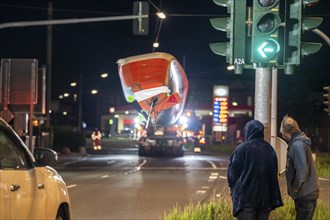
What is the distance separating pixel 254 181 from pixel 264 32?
2381 millimetres

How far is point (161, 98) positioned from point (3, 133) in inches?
353

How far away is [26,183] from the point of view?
5465 millimetres

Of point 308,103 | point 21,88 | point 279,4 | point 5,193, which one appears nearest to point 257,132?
point 279,4

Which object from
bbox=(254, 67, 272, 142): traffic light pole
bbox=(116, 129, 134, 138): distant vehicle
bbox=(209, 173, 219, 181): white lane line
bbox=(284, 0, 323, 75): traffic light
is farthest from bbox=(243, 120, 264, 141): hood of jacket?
bbox=(116, 129, 134, 138): distant vehicle

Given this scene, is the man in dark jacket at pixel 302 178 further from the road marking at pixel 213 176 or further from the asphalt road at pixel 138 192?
the road marking at pixel 213 176

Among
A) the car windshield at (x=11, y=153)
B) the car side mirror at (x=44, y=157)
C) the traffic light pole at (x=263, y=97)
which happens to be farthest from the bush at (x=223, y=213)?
the car windshield at (x=11, y=153)

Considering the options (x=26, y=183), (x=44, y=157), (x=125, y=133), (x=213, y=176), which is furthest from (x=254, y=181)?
(x=125, y=133)

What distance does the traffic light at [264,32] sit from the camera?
770 centimetres

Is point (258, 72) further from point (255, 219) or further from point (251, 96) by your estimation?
point (251, 96)

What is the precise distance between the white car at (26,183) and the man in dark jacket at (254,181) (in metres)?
1.85

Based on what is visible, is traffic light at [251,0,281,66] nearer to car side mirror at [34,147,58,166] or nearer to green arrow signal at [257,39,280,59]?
green arrow signal at [257,39,280,59]

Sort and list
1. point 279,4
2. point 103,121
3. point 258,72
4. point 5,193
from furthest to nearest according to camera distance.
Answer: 1. point 103,121
2. point 258,72
3. point 279,4
4. point 5,193

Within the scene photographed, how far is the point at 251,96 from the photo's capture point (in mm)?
87188

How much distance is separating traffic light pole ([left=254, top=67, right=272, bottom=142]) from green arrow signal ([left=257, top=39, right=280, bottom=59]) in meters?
0.56
